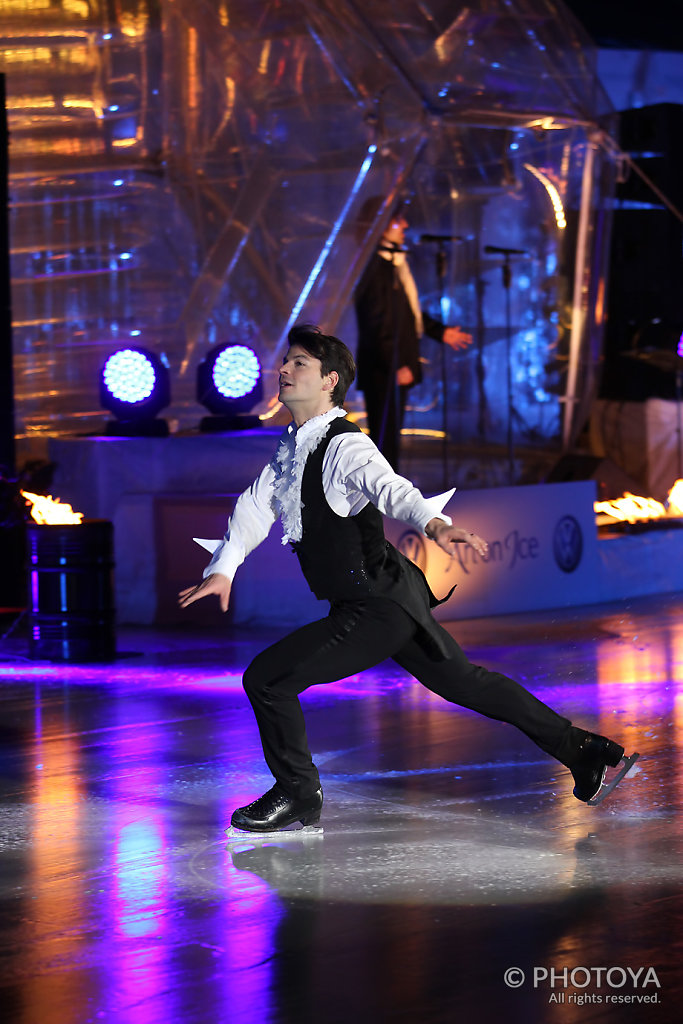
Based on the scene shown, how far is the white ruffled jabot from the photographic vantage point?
477cm

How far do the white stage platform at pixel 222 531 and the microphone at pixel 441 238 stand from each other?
293 cm

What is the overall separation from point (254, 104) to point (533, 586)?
14.6 ft

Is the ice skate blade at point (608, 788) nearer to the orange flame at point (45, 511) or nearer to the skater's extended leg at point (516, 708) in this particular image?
the skater's extended leg at point (516, 708)

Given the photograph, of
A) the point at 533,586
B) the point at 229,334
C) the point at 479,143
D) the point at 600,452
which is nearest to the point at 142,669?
the point at 533,586

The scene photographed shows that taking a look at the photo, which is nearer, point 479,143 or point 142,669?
point 142,669

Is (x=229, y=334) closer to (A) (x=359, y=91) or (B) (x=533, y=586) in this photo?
(A) (x=359, y=91)

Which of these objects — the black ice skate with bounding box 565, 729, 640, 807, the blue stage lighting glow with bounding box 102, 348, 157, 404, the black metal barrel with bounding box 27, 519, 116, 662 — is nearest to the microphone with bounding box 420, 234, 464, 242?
the blue stage lighting glow with bounding box 102, 348, 157, 404

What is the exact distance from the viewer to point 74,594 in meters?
8.89

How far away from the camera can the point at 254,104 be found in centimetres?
1205

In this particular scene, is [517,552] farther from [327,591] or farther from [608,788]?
[327,591]

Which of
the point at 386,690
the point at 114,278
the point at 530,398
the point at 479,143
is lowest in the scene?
the point at 386,690

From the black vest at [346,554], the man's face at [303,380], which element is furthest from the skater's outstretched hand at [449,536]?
the man's face at [303,380]

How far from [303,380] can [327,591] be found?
0.68 meters

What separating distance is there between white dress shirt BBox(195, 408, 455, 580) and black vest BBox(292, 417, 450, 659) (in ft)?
0.10
